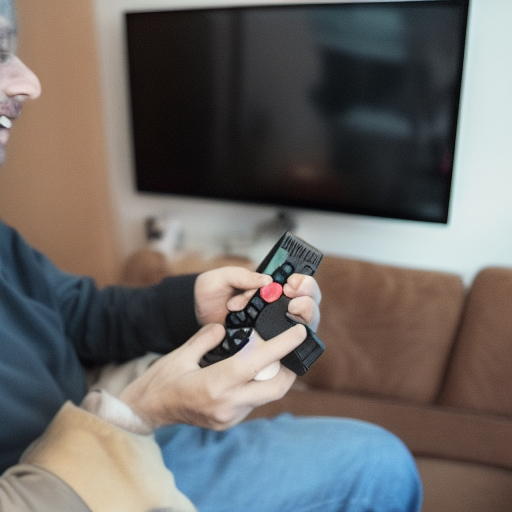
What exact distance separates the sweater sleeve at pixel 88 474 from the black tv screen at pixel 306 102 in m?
0.87

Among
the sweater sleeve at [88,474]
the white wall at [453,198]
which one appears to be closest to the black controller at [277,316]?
the sweater sleeve at [88,474]

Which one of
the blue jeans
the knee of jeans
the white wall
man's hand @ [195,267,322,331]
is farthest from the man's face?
the white wall

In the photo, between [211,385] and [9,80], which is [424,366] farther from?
[9,80]

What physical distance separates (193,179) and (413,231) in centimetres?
59

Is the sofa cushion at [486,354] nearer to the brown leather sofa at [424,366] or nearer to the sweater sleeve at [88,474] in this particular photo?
the brown leather sofa at [424,366]

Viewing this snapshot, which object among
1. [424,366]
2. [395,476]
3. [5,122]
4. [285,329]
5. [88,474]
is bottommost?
[424,366]

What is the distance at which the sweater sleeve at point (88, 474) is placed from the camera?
0.54 meters

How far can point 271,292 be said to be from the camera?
664 mm

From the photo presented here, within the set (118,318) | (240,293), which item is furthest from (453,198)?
(118,318)

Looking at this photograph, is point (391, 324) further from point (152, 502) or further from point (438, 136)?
point (152, 502)

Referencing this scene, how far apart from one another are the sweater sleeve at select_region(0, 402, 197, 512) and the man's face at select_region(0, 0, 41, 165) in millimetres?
362

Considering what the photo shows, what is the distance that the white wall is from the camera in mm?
1201

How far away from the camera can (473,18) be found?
1178mm

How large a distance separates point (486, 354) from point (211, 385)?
837 millimetres
